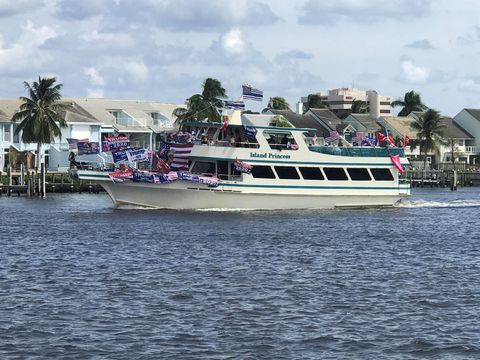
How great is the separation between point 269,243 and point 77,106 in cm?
7264

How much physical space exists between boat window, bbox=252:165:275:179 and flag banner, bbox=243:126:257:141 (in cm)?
173

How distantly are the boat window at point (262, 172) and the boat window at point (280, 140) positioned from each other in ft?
4.55

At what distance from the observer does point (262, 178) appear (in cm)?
5991

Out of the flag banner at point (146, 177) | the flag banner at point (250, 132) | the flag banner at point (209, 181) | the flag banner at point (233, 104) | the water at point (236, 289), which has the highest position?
the flag banner at point (233, 104)

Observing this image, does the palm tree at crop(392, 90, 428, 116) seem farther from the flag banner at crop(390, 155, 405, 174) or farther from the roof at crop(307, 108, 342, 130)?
the flag banner at crop(390, 155, 405, 174)

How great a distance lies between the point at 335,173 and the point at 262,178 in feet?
16.5

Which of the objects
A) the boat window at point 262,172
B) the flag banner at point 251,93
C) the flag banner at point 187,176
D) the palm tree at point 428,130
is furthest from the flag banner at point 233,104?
the palm tree at point 428,130

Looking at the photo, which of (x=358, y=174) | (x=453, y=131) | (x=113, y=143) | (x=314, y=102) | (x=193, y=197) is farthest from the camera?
(x=314, y=102)

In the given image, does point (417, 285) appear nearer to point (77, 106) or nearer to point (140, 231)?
point (140, 231)

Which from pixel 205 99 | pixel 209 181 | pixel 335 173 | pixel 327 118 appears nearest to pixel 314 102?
pixel 327 118

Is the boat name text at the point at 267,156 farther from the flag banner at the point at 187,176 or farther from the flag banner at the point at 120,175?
the flag banner at the point at 120,175

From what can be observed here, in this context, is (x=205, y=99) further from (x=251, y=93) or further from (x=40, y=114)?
(x=251, y=93)

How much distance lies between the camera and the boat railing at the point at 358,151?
6175 cm

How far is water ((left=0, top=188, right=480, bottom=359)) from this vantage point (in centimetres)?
2445
